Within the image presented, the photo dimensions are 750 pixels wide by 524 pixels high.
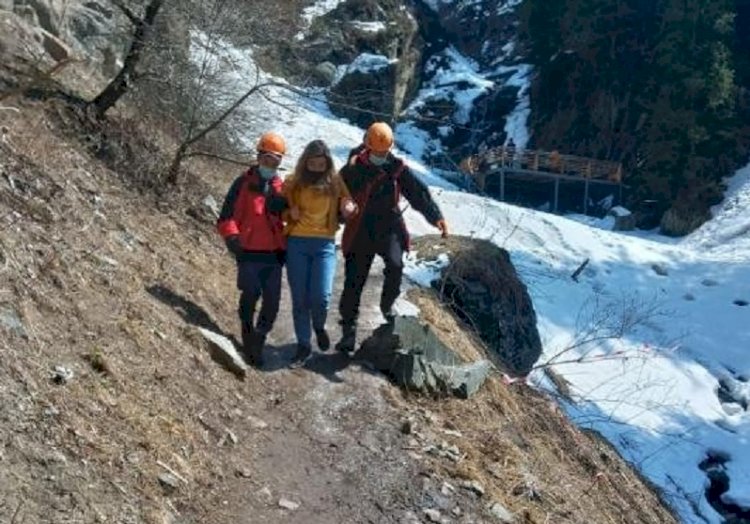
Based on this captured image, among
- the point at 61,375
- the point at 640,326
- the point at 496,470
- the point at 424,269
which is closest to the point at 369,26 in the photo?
the point at 640,326

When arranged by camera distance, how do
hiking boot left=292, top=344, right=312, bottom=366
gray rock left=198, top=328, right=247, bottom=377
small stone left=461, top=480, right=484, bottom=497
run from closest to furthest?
small stone left=461, top=480, right=484, bottom=497 < gray rock left=198, top=328, right=247, bottom=377 < hiking boot left=292, top=344, right=312, bottom=366

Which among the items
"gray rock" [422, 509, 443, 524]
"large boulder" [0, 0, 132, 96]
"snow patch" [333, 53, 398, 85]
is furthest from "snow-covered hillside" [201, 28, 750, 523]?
"snow patch" [333, 53, 398, 85]

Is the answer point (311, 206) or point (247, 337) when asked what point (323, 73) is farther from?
point (247, 337)

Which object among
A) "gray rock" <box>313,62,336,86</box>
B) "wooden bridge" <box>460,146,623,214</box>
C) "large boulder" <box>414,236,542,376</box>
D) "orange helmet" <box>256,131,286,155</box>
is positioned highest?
"gray rock" <box>313,62,336,86</box>

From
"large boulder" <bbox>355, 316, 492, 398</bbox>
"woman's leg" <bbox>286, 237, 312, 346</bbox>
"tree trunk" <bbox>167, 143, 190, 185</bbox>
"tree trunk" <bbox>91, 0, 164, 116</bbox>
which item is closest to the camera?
"woman's leg" <bbox>286, 237, 312, 346</bbox>

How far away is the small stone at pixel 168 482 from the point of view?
4.09 metres

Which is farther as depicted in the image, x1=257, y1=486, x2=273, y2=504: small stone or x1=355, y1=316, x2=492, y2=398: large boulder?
x1=355, y1=316, x2=492, y2=398: large boulder

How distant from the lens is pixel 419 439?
5.57 meters

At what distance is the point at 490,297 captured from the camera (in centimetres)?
1068

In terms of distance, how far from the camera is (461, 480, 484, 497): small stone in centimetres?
521

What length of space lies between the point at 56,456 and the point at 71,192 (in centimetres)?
330

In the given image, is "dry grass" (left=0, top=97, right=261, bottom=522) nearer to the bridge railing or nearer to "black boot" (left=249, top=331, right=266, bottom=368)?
"black boot" (left=249, top=331, right=266, bottom=368)

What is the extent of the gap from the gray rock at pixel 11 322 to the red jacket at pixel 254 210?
1.75 meters

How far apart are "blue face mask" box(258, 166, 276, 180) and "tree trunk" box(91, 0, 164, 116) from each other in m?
3.07
